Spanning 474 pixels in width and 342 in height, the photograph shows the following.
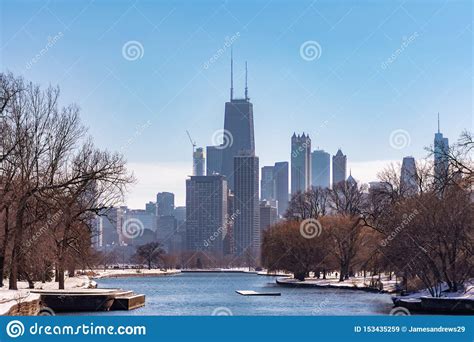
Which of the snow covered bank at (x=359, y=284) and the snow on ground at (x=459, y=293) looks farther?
the snow covered bank at (x=359, y=284)

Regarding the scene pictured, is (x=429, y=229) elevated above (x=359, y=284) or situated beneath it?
elevated above

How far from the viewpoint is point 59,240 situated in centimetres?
5716

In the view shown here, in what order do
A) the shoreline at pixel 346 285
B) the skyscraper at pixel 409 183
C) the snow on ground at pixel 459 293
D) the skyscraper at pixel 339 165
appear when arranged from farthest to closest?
the skyscraper at pixel 339 165 → the shoreline at pixel 346 285 → the skyscraper at pixel 409 183 → the snow on ground at pixel 459 293

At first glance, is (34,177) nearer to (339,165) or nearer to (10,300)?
(10,300)

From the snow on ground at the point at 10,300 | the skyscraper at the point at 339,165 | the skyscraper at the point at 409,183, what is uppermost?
the skyscraper at the point at 339,165

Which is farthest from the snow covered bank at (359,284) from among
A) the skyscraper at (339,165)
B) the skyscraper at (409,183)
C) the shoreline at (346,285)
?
the skyscraper at (339,165)

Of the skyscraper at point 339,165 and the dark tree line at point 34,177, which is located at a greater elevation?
the skyscraper at point 339,165

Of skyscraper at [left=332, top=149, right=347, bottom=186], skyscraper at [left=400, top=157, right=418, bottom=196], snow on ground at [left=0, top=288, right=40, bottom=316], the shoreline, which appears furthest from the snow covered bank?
skyscraper at [left=332, top=149, right=347, bottom=186]

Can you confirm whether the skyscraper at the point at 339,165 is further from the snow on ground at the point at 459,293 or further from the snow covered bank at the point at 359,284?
the snow on ground at the point at 459,293

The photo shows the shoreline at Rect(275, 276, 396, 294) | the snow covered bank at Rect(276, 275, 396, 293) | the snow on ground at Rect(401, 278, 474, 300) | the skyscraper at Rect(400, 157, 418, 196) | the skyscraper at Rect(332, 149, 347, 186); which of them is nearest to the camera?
→ the snow on ground at Rect(401, 278, 474, 300)

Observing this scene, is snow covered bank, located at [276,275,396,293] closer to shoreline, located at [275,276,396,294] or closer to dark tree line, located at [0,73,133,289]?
shoreline, located at [275,276,396,294]

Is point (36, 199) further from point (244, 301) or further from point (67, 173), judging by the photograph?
point (244, 301)

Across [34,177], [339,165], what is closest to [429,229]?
[34,177]

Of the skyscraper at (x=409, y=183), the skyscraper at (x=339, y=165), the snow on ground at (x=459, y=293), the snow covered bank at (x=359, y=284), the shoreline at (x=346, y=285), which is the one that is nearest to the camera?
the snow on ground at (x=459, y=293)
